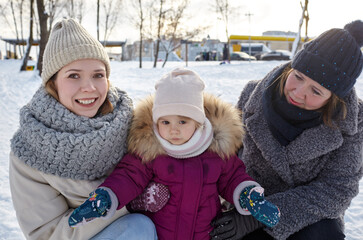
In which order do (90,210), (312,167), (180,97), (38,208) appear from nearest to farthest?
1. (90,210)
2. (38,208)
3. (180,97)
4. (312,167)

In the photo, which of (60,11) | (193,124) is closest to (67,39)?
(193,124)

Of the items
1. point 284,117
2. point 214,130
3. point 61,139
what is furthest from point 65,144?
point 284,117

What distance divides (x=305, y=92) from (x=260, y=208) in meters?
0.75

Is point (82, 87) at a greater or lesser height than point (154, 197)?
greater

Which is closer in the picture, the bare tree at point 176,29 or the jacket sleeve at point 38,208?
the jacket sleeve at point 38,208

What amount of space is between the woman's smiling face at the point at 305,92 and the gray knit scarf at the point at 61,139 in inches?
41.4

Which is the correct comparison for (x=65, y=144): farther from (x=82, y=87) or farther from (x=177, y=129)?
(x=177, y=129)

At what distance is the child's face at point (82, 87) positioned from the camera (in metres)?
1.50

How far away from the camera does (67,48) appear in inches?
58.9

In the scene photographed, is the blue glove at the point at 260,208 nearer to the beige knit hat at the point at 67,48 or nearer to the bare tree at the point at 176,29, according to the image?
the beige knit hat at the point at 67,48

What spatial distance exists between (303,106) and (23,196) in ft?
5.26

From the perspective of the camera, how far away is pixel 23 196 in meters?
1.47

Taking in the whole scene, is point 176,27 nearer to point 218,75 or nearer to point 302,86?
point 218,75

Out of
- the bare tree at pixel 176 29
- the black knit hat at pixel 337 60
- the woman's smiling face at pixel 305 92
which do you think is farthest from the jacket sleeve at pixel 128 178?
the bare tree at pixel 176 29
